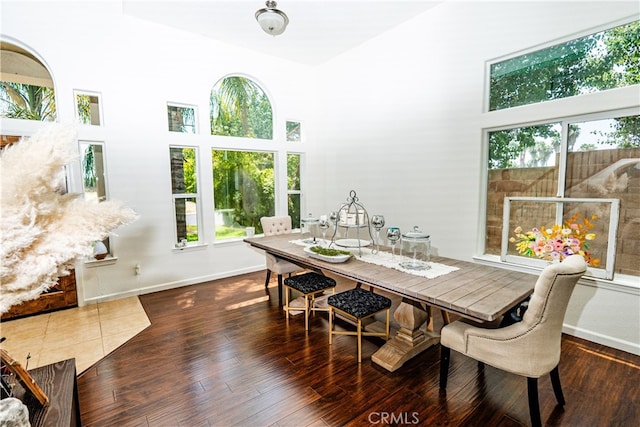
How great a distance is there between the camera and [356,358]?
8.16ft

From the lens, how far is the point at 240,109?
4746 mm

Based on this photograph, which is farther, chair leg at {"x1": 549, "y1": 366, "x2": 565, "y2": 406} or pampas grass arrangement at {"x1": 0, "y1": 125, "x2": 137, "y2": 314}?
chair leg at {"x1": 549, "y1": 366, "x2": 565, "y2": 406}

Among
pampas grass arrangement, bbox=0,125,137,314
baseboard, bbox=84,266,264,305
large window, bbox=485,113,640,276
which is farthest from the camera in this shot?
baseboard, bbox=84,266,264,305

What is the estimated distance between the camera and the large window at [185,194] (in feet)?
13.7

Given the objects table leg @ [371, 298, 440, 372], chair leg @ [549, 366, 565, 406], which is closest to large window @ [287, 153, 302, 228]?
table leg @ [371, 298, 440, 372]

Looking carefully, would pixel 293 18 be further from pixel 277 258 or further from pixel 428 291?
pixel 428 291

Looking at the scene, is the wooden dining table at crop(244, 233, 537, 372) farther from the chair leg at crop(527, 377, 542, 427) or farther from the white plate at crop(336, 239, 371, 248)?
the chair leg at crop(527, 377, 542, 427)

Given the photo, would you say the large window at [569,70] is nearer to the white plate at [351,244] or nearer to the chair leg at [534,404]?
the white plate at [351,244]

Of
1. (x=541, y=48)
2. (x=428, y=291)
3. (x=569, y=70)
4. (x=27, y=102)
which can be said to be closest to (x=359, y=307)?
(x=428, y=291)

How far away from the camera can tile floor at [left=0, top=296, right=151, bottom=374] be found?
257 centimetres

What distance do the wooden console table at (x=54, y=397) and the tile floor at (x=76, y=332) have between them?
3.62ft

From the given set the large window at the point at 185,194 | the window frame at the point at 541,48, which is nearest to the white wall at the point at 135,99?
the large window at the point at 185,194

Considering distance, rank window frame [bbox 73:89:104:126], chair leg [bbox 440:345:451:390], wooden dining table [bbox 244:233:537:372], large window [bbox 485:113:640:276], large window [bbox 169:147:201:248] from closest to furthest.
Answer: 1. wooden dining table [bbox 244:233:537:372]
2. chair leg [bbox 440:345:451:390]
3. large window [bbox 485:113:640:276]
4. window frame [bbox 73:89:104:126]
5. large window [bbox 169:147:201:248]

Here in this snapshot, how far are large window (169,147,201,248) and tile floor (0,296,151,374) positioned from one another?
1118mm
